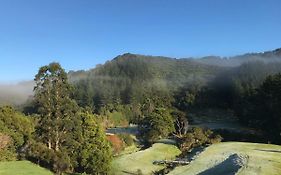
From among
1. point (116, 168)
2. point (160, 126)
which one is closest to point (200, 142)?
point (160, 126)

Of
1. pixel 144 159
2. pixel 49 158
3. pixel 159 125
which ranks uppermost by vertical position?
pixel 159 125

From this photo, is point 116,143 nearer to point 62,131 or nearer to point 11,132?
point 62,131

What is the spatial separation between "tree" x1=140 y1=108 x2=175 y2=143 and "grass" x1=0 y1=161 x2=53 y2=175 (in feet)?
116

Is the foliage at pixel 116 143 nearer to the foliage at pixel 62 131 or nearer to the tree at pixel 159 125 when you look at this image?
the tree at pixel 159 125

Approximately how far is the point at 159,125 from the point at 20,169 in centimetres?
3980

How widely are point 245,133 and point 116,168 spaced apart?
139 ft

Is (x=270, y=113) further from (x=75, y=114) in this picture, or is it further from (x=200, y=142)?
(x=75, y=114)

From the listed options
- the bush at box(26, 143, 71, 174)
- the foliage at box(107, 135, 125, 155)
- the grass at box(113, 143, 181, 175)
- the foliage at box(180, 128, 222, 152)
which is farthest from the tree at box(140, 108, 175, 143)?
the bush at box(26, 143, 71, 174)

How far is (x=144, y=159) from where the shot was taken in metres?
56.2

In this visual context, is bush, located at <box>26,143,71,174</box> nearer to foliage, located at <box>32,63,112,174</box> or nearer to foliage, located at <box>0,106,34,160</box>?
foliage, located at <box>32,63,112,174</box>

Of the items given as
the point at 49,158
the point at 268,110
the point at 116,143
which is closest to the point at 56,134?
the point at 49,158

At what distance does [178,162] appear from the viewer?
5194 cm

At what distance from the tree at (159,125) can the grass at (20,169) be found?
1392 inches

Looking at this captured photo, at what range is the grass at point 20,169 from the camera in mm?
39219
